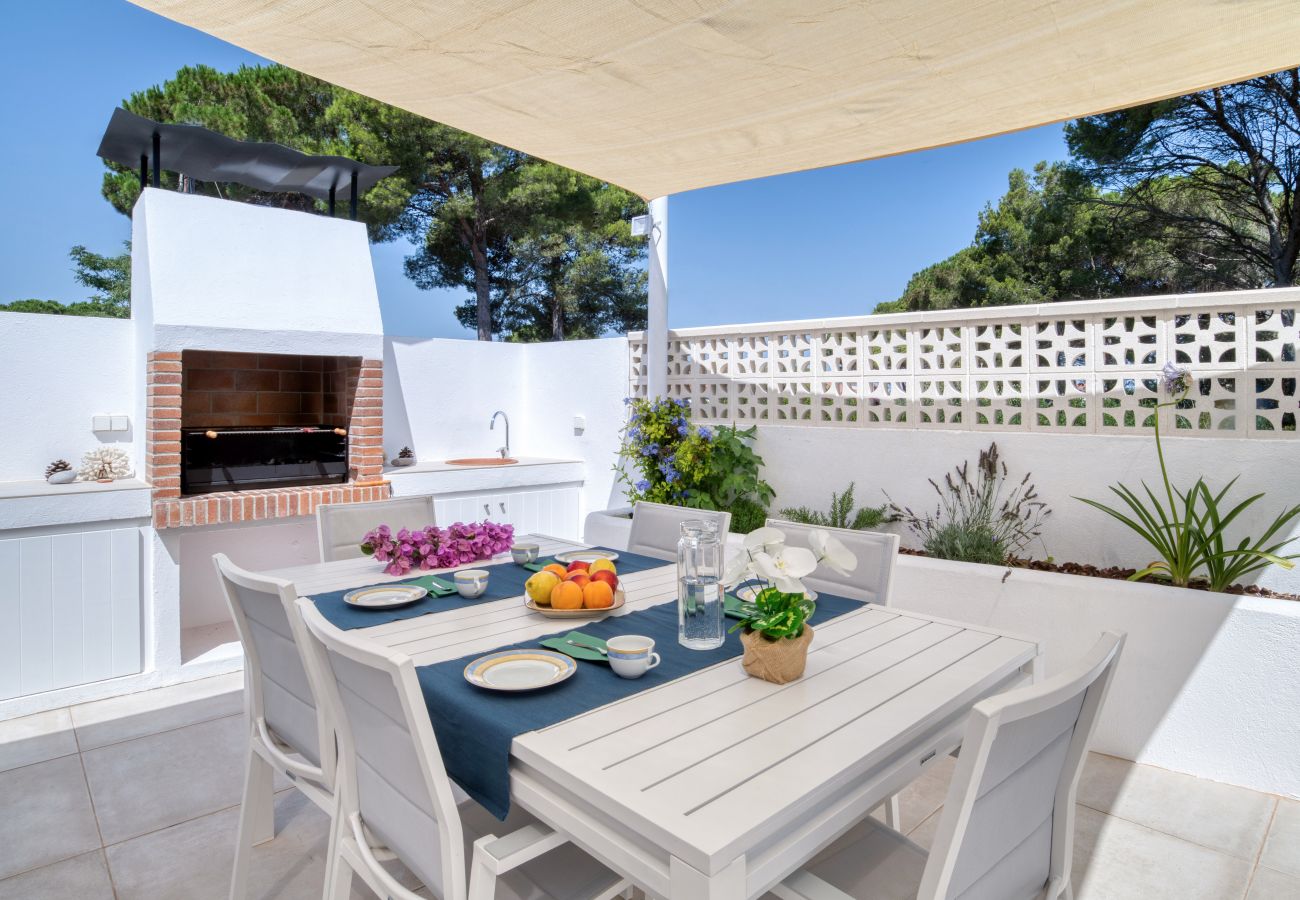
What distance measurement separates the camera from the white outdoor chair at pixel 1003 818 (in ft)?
3.68

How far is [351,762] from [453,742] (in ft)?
1.12

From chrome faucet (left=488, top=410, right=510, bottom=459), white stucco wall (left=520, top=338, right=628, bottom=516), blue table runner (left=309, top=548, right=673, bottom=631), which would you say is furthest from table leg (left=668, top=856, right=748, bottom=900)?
chrome faucet (left=488, top=410, right=510, bottom=459)

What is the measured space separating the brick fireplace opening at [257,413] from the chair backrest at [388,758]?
9.78ft

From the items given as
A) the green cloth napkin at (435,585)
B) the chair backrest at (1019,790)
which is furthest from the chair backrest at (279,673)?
the chair backrest at (1019,790)

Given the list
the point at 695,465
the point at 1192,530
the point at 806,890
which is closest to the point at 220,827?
the point at 806,890

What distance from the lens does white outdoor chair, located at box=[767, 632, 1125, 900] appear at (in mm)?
1122

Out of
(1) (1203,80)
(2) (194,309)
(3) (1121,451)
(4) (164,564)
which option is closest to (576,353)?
(2) (194,309)

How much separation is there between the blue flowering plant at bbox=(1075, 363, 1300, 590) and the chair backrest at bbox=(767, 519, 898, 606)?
1487 millimetres

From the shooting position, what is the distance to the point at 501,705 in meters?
1.55

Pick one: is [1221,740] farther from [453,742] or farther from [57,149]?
[57,149]

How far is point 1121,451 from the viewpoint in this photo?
3.96 metres

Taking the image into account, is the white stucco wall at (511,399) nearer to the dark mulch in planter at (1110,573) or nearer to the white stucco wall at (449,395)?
the white stucco wall at (449,395)

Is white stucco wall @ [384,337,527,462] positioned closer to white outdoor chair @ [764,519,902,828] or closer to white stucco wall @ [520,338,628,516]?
white stucco wall @ [520,338,628,516]


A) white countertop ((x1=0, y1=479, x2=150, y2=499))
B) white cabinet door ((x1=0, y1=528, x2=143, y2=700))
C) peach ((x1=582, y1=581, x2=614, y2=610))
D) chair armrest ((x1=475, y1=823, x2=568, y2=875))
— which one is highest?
white countertop ((x1=0, y1=479, x2=150, y2=499))
